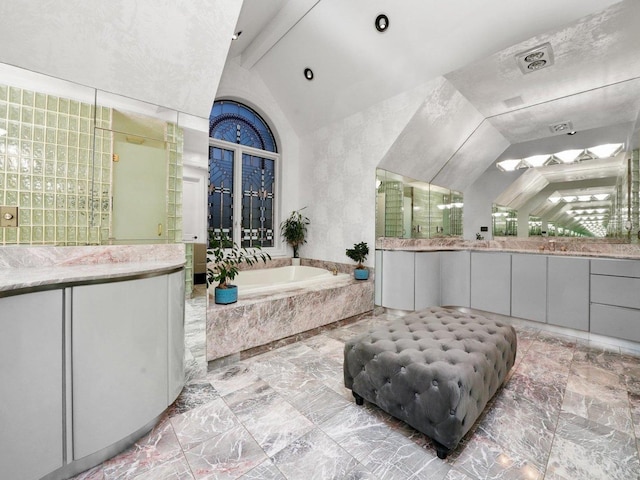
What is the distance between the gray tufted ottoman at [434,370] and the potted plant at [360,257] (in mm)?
1833

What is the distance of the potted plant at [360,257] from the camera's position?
394 cm

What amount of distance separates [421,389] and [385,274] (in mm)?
2533

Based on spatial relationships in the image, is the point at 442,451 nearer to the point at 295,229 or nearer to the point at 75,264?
the point at 75,264

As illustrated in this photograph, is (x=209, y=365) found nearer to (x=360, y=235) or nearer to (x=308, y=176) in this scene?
(x=360, y=235)

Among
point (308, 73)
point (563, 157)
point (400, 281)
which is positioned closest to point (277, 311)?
point (400, 281)

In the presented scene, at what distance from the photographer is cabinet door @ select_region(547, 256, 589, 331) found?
3.09 metres

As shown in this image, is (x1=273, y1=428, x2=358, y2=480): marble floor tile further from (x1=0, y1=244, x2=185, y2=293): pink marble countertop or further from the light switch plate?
the light switch plate

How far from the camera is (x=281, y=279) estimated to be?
466cm

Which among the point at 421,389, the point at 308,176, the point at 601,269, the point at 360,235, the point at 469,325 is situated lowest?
the point at 421,389

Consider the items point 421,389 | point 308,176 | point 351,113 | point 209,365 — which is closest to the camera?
point 421,389

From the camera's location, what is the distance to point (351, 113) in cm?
418

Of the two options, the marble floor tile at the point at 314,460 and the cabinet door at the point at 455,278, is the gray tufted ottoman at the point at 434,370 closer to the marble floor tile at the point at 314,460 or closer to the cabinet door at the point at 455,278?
the marble floor tile at the point at 314,460

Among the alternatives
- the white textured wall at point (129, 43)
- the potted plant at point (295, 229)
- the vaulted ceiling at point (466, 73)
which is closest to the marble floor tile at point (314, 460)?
the white textured wall at point (129, 43)

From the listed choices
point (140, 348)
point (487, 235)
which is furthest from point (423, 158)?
point (140, 348)
